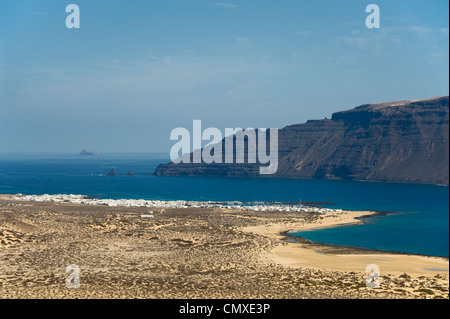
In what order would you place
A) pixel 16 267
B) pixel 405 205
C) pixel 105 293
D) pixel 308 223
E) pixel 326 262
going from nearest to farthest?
pixel 105 293 → pixel 16 267 → pixel 326 262 → pixel 308 223 → pixel 405 205

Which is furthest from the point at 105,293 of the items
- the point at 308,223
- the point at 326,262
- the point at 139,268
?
the point at 308,223

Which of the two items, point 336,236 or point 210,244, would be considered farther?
point 336,236

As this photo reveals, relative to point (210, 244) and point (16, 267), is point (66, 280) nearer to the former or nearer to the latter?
point (16, 267)
